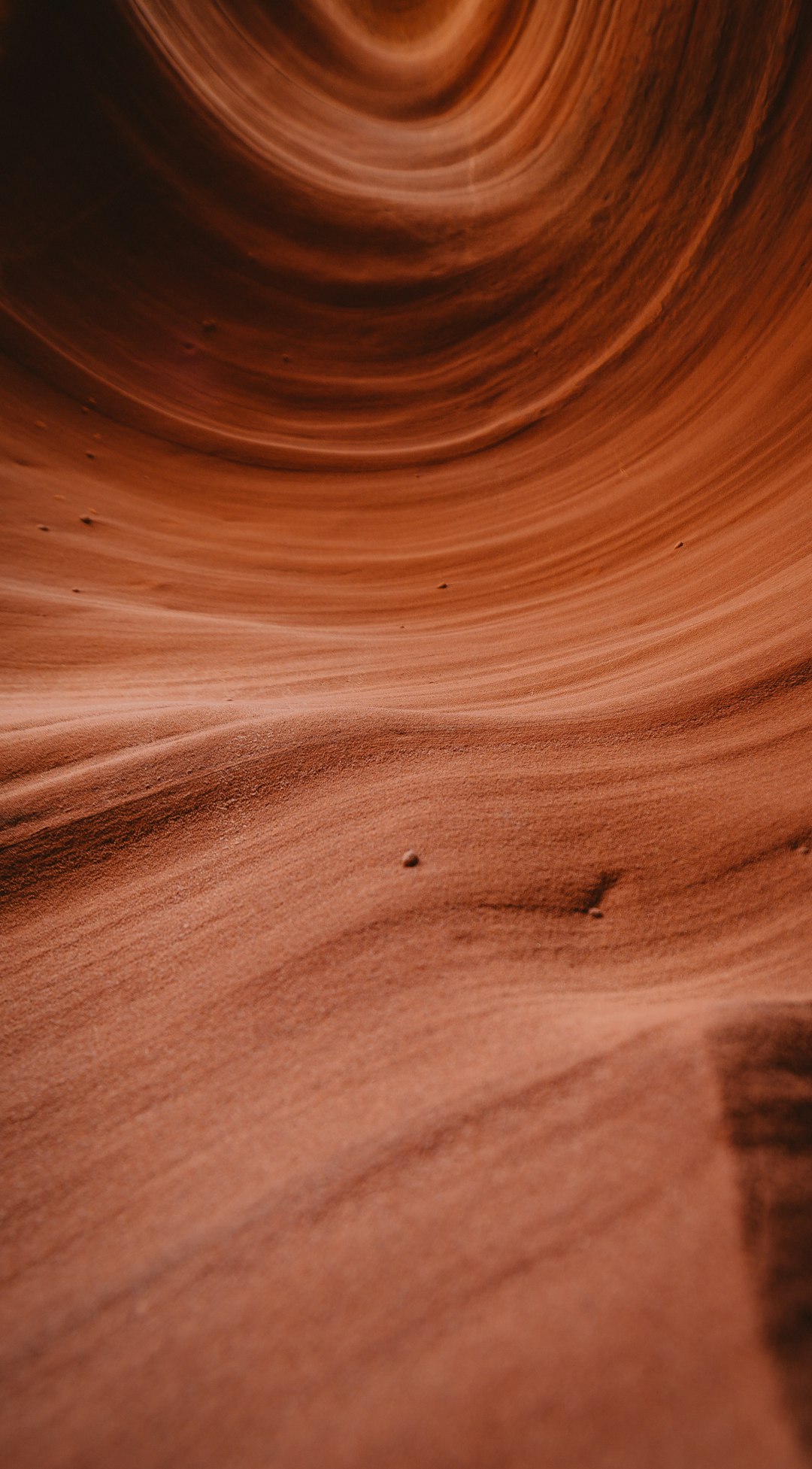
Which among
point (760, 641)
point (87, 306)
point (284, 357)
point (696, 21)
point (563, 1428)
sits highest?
point (696, 21)

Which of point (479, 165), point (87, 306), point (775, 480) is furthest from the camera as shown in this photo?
point (479, 165)

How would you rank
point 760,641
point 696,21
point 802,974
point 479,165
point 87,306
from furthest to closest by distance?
point 479,165 < point 87,306 < point 696,21 < point 760,641 < point 802,974

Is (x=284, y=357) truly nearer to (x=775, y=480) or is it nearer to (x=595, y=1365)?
(x=775, y=480)

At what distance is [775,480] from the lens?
2.05 meters

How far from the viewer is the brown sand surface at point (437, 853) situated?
1.61ft

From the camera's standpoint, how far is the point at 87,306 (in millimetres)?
3146

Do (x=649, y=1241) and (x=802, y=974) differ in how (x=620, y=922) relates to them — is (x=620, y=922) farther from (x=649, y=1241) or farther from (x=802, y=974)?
(x=649, y=1241)

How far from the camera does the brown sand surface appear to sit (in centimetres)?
49

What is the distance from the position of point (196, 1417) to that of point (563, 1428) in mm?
238

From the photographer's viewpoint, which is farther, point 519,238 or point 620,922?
point 519,238

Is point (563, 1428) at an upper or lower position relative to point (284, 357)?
lower

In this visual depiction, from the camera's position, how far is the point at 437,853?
3.01ft

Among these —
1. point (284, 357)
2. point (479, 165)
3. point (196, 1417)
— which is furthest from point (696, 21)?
point (196, 1417)

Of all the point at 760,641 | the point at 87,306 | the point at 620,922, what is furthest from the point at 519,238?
the point at 620,922
